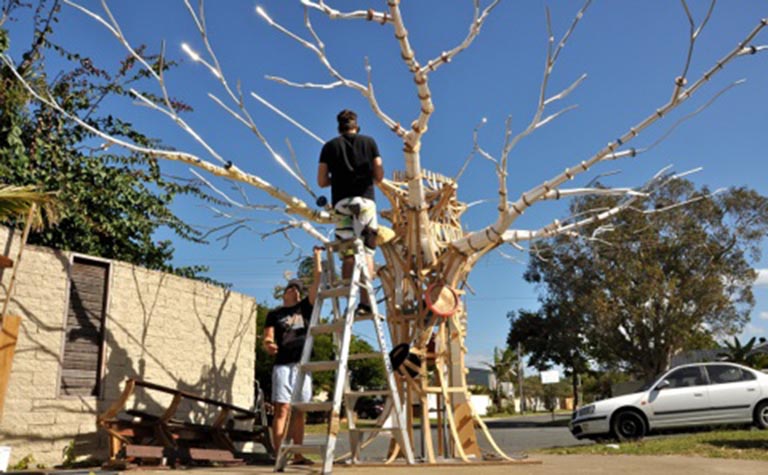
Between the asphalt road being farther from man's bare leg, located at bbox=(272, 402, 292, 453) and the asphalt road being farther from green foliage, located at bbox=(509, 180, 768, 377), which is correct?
green foliage, located at bbox=(509, 180, 768, 377)

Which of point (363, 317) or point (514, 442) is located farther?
point (514, 442)

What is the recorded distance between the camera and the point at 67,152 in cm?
1164

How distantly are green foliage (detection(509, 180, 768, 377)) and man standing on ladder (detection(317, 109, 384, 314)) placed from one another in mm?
22169

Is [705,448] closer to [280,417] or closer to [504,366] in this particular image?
[280,417]

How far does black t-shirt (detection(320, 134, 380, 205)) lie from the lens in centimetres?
543

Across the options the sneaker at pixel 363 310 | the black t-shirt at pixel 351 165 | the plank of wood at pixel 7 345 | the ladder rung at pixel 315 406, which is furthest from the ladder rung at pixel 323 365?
the plank of wood at pixel 7 345

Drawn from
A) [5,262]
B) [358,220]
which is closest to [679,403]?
[358,220]

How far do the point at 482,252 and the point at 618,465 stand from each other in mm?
2720

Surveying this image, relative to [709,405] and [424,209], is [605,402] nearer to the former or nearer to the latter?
[709,405]

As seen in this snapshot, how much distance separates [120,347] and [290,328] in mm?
1861

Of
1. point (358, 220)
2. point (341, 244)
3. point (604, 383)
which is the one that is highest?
point (604, 383)

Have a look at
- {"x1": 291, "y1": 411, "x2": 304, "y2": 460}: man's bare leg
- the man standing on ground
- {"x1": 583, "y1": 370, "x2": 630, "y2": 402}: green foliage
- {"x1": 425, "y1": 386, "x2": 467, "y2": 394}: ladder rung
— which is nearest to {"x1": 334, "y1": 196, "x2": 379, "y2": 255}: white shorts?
the man standing on ground

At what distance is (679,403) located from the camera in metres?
12.4

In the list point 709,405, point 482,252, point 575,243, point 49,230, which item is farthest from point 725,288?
point 49,230
